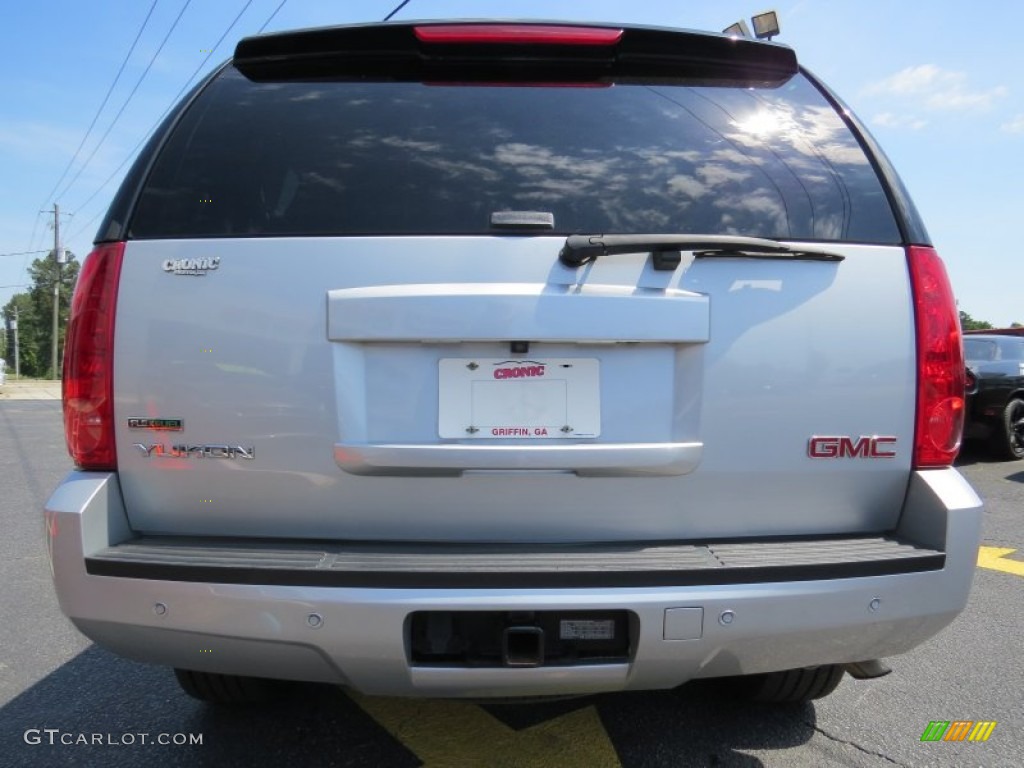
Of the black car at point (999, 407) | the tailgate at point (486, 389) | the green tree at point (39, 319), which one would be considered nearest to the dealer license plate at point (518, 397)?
the tailgate at point (486, 389)

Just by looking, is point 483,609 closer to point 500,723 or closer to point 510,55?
point 500,723

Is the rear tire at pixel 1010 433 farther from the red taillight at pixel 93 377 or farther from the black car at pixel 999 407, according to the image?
the red taillight at pixel 93 377

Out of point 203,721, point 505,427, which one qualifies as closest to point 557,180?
point 505,427

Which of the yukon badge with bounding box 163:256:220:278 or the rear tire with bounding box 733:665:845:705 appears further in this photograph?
the rear tire with bounding box 733:665:845:705

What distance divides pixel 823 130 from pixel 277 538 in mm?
1812

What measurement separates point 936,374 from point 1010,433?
25.1ft

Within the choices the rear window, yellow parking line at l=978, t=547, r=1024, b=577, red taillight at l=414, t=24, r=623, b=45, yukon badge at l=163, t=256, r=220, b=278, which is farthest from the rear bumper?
yellow parking line at l=978, t=547, r=1024, b=577

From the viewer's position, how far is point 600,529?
68.7 inches

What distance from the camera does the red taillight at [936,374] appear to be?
5.77ft

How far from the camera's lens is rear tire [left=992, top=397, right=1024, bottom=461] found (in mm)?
7887

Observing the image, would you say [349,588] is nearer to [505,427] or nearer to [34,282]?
[505,427]

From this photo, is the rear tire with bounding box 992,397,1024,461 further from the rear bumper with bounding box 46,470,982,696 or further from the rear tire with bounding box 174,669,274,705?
the rear tire with bounding box 174,669,274,705

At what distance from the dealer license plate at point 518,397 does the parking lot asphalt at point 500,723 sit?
112 cm

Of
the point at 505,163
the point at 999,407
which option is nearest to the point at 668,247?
the point at 505,163
